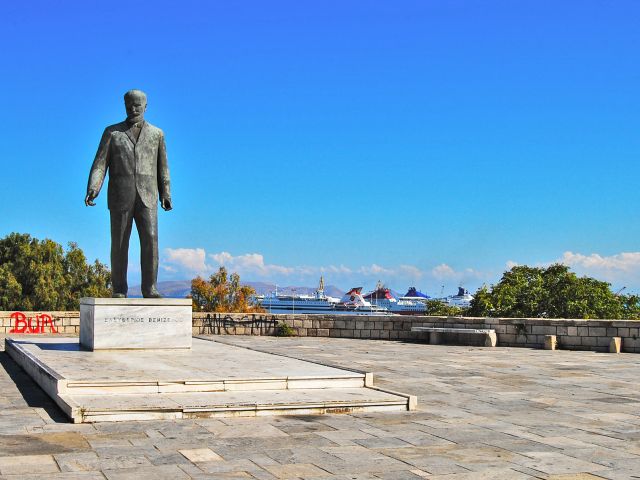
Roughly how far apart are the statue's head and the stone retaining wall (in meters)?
8.87

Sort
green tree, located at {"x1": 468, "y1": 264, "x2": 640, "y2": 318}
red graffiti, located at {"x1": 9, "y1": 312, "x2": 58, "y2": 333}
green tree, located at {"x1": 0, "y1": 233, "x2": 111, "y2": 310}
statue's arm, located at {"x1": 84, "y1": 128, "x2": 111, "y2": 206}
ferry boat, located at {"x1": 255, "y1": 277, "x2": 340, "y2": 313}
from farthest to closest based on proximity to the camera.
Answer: ferry boat, located at {"x1": 255, "y1": 277, "x2": 340, "y2": 313}
green tree, located at {"x1": 0, "y1": 233, "x2": 111, "y2": 310}
green tree, located at {"x1": 468, "y1": 264, "x2": 640, "y2": 318}
red graffiti, located at {"x1": 9, "y1": 312, "x2": 58, "y2": 333}
statue's arm, located at {"x1": 84, "y1": 128, "x2": 111, "y2": 206}

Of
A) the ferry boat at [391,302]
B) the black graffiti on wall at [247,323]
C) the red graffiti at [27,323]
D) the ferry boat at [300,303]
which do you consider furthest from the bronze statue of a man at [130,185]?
the ferry boat at [391,302]

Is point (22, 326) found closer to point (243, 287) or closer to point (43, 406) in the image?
point (43, 406)

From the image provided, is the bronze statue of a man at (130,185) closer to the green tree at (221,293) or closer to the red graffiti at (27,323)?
the red graffiti at (27,323)

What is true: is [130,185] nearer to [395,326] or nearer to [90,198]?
[90,198]

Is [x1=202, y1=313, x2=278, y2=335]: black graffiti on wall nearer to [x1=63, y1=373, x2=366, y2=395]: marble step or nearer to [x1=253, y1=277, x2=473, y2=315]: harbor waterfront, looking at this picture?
[x1=63, y1=373, x2=366, y2=395]: marble step

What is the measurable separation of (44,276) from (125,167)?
124 ft

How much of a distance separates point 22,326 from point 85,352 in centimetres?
871

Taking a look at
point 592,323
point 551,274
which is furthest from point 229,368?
point 551,274

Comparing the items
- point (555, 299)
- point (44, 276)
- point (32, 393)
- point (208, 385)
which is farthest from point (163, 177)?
point (44, 276)

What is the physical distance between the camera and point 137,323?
1149 centimetres

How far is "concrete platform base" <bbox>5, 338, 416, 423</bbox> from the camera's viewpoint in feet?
23.2

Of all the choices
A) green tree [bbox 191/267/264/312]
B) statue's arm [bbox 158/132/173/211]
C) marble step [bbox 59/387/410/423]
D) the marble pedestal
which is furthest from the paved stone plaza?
green tree [bbox 191/267/264/312]

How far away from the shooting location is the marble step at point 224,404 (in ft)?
22.4
